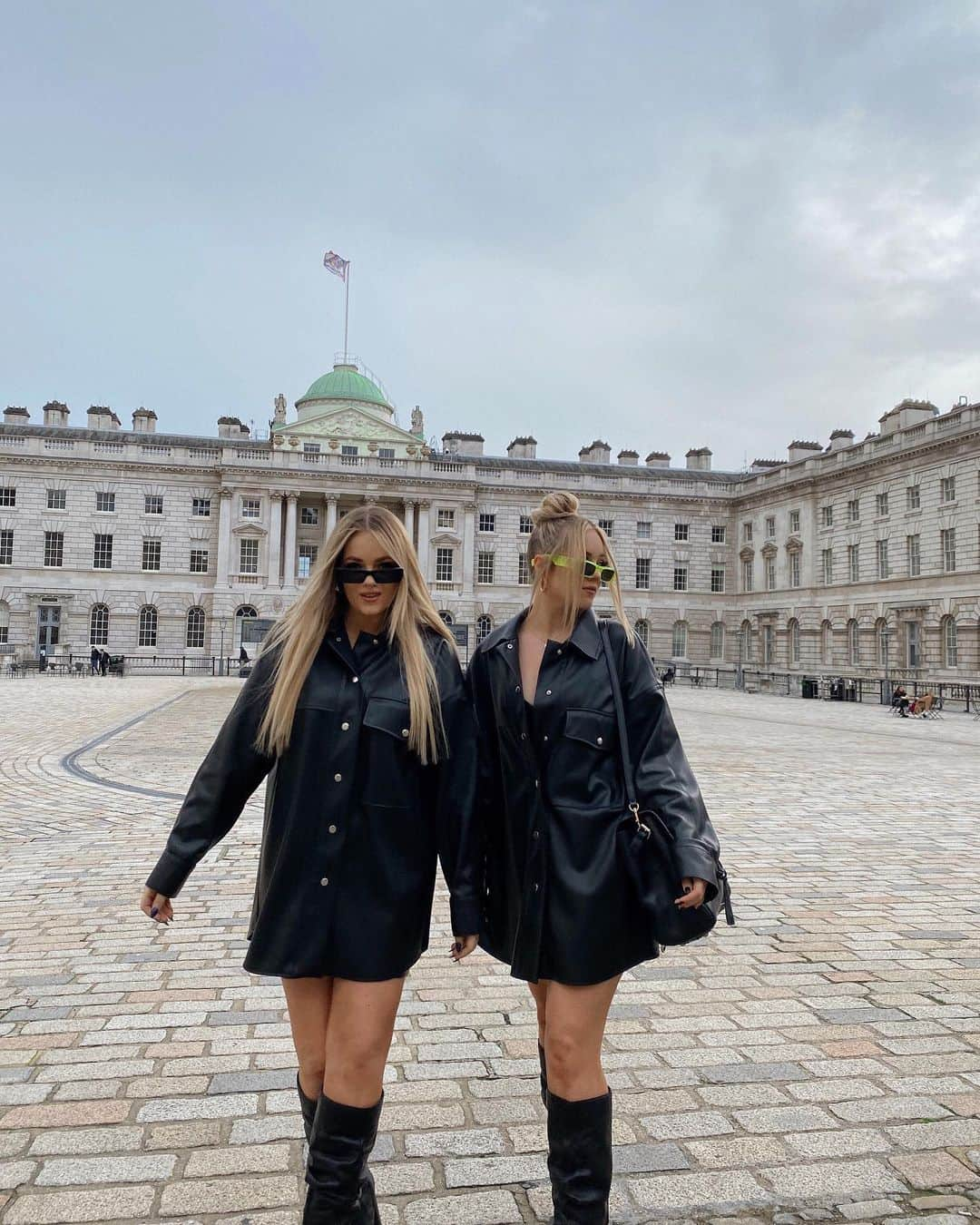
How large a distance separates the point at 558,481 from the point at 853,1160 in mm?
56095

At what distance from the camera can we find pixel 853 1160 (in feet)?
10.3

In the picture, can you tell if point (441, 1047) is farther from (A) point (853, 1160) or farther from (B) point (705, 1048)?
(A) point (853, 1160)

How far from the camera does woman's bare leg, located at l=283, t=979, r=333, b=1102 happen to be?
2775 mm

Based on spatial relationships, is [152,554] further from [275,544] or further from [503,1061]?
[503,1061]

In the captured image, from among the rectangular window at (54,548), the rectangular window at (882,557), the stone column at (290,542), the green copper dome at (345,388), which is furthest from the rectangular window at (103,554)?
the rectangular window at (882,557)

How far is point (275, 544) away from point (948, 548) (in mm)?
35686

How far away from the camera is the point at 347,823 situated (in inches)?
108

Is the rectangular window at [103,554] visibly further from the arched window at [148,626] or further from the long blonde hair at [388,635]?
the long blonde hair at [388,635]

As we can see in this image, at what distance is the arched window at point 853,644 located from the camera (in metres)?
45.2

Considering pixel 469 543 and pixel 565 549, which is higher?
pixel 469 543

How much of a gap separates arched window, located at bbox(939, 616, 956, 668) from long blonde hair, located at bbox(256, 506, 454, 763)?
4108 cm

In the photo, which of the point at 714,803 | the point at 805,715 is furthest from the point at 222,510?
the point at 714,803

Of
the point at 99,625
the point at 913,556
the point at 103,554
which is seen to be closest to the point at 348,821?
the point at 913,556

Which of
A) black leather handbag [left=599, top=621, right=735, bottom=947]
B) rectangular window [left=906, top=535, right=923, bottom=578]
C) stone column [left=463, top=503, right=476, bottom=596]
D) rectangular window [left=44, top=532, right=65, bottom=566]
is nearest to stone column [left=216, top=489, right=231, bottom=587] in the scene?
rectangular window [left=44, top=532, right=65, bottom=566]
